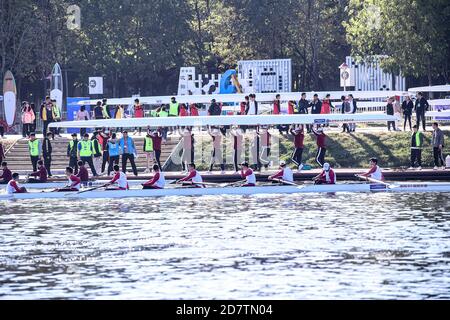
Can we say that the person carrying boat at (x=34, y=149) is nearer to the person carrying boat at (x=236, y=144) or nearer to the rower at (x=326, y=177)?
the person carrying boat at (x=236, y=144)

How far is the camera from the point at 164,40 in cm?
8644

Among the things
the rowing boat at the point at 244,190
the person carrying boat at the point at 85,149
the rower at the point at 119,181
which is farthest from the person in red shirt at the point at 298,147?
the person carrying boat at the point at 85,149

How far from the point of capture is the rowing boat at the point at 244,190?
5028 centimetres

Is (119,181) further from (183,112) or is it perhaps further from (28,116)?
(28,116)

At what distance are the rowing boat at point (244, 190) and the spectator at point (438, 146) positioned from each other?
5.01 metres

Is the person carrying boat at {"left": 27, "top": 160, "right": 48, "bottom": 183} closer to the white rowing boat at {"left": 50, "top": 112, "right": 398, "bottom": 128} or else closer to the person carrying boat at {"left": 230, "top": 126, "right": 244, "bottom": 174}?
the white rowing boat at {"left": 50, "top": 112, "right": 398, "bottom": 128}

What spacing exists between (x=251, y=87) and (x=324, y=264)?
132ft

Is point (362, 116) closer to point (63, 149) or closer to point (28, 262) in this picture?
point (63, 149)

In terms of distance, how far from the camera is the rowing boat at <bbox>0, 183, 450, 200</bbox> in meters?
50.3

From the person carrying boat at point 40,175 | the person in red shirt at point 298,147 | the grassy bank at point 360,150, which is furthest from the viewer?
the grassy bank at point 360,150

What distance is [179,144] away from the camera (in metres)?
62.3

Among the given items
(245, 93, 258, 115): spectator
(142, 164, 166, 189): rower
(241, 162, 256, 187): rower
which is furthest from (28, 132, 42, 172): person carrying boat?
(241, 162, 256, 187): rower

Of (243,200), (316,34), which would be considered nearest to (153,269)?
(243,200)

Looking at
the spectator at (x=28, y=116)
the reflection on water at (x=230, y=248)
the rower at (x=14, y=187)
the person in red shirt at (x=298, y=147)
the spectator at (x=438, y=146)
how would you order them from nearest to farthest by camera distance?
the reflection on water at (x=230, y=248), the rower at (x=14, y=187), the spectator at (x=438, y=146), the person in red shirt at (x=298, y=147), the spectator at (x=28, y=116)
